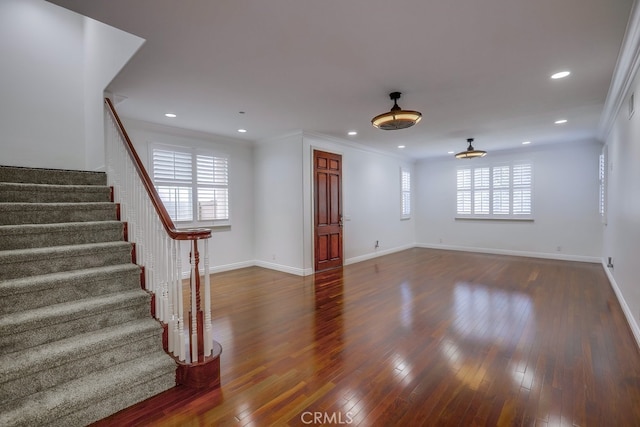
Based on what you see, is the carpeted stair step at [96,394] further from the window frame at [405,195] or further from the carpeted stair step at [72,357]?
the window frame at [405,195]

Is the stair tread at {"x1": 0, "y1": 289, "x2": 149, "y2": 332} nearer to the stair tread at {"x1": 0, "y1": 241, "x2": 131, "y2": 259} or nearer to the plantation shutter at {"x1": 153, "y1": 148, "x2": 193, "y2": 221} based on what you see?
the stair tread at {"x1": 0, "y1": 241, "x2": 131, "y2": 259}

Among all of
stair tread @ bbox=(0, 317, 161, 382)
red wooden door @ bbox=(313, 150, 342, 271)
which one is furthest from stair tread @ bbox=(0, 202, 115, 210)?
red wooden door @ bbox=(313, 150, 342, 271)

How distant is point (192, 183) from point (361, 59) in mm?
3771

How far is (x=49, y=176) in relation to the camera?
3162 millimetres

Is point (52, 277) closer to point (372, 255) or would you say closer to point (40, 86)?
point (40, 86)

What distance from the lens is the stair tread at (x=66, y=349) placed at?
171 centimetres

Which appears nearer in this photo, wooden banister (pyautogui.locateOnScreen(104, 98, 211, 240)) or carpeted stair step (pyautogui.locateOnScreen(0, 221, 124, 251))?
wooden banister (pyautogui.locateOnScreen(104, 98, 211, 240))

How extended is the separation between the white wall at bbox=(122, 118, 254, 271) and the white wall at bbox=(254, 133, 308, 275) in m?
0.17

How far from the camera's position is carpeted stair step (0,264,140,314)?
77.7 inches

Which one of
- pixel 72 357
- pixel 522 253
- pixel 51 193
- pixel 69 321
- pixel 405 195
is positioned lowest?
pixel 522 253

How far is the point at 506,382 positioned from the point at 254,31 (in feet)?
10.5

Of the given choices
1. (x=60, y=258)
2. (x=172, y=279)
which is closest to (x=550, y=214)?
(x=172, y=279)

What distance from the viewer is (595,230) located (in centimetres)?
620

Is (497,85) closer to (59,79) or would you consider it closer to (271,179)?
(271,179)
